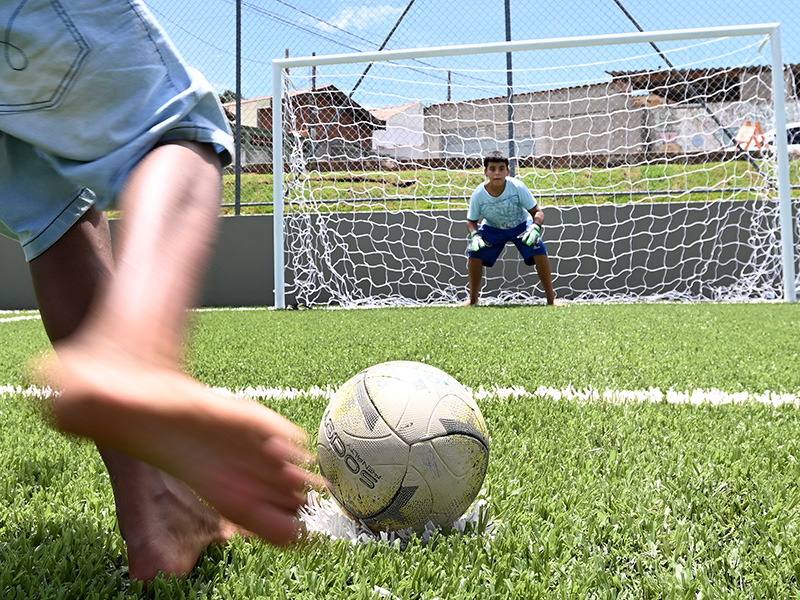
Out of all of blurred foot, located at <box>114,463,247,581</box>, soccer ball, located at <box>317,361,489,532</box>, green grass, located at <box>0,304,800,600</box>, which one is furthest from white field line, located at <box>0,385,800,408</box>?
blurred foot, located at <box>114,463,247,581</box>

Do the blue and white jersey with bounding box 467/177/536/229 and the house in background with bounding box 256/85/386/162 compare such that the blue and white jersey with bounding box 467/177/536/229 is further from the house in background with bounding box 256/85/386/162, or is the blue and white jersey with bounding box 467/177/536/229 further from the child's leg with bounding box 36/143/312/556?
the child's leg with bounding box 36/143/312/556

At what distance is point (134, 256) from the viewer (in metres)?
0.78

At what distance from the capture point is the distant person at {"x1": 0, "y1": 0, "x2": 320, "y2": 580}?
2.19 feet

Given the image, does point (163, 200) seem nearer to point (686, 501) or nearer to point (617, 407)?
point (686, 501)

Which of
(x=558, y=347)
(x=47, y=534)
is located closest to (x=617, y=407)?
(x=558, y=347)

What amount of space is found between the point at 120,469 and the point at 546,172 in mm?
9164

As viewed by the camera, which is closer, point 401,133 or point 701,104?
point 701,104

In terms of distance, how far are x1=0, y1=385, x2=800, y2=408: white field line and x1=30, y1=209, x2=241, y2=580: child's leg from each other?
4.60 feet

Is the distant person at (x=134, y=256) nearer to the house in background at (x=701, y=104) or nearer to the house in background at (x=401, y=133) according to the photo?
the house in background at (x=401, y=133)

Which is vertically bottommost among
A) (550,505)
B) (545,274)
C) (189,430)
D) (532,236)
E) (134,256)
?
(550,505)

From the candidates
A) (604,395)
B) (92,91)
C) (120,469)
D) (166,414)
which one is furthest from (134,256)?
(604,395)

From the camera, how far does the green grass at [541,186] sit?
31.9 feet

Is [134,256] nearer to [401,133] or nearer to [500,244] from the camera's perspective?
[500,244]

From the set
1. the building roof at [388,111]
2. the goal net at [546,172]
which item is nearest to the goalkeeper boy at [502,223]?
the goal net at [546,172]
